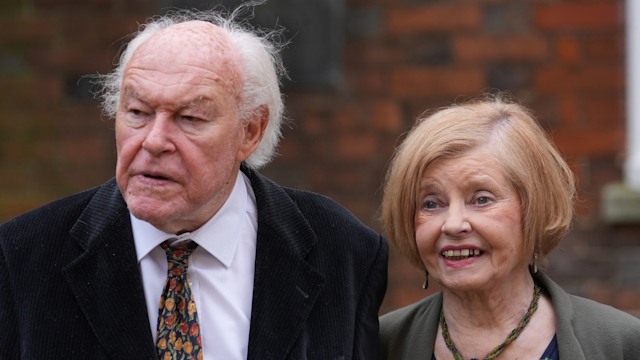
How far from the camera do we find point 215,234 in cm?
355

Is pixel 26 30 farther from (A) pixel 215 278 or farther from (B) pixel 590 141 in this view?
(A) pixel 215 278

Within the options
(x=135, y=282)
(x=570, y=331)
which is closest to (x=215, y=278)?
(x=135, y=282)

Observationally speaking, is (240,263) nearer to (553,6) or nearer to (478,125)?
(478,125)


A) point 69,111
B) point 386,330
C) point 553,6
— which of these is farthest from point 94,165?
point 386,330

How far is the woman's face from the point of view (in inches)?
138

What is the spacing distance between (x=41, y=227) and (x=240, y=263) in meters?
0.53

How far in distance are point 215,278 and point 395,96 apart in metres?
2.58

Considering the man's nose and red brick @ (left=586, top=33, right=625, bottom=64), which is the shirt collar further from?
red brick @ (left=586, top=33, right=625, bottom=64)

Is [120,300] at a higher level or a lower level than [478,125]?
lower

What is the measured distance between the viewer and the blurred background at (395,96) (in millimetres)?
5922

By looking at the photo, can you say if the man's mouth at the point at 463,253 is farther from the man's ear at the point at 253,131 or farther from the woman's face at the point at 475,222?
the man's ear at the point at 253,131

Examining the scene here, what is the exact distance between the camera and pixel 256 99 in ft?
11.7

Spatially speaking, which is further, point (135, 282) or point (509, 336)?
point (509, 336)

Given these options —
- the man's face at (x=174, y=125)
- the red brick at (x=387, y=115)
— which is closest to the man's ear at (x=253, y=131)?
the man's face at (x=174, y=125)
